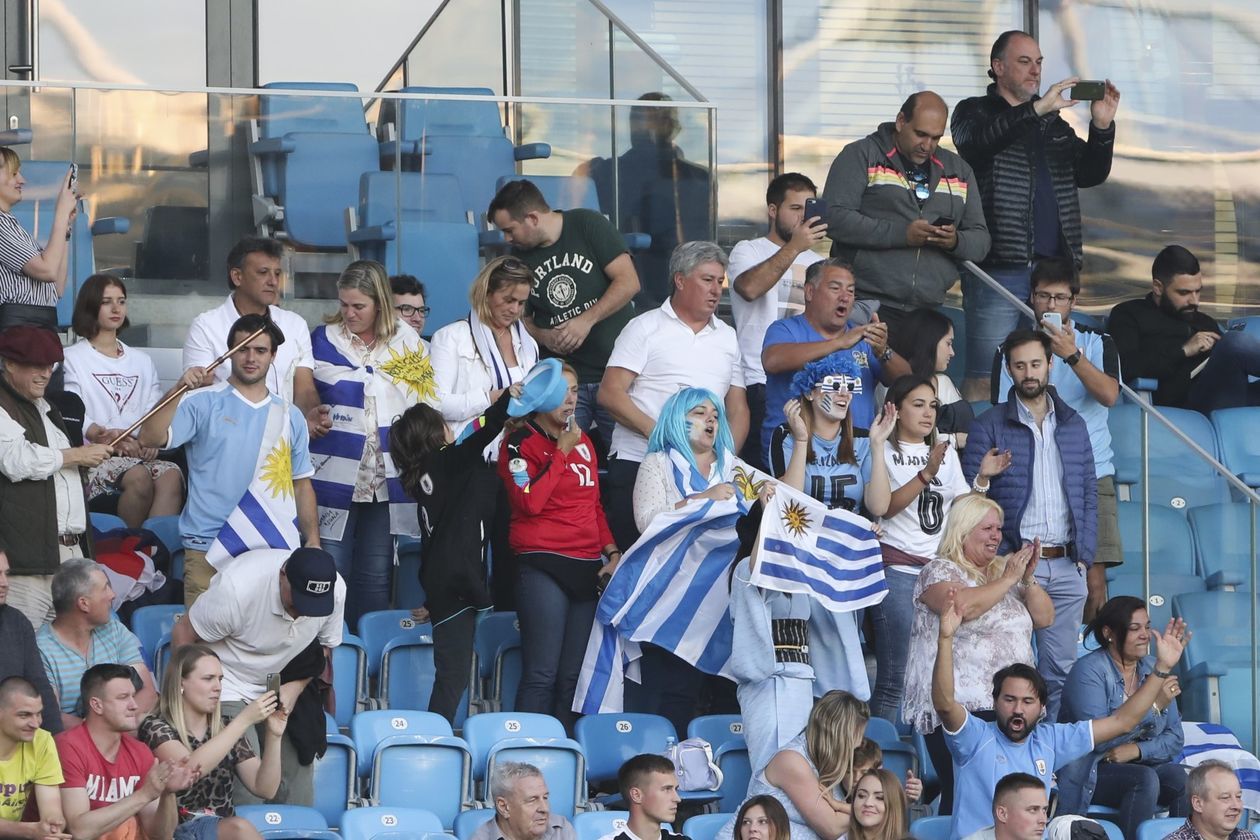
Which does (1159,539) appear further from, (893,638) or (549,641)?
(549,641)

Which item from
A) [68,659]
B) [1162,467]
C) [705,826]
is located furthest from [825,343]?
[68,659]

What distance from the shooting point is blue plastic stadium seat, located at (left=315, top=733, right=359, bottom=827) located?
8172mm

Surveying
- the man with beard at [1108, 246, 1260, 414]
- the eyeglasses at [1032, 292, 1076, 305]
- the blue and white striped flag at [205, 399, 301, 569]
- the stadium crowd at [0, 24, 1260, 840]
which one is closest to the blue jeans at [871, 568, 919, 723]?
the stadium crowd at [0, 24, 1260, 840]

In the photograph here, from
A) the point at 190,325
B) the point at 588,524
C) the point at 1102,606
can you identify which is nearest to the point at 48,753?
the point at 588,524

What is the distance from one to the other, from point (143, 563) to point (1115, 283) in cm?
777

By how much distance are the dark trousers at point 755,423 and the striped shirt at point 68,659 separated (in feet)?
10.7

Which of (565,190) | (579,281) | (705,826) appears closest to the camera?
(705,826)

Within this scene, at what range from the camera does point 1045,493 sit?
9.57m

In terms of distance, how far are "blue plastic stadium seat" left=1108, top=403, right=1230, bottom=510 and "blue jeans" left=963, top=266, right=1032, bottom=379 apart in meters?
0.69

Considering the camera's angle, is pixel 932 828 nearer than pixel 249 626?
No

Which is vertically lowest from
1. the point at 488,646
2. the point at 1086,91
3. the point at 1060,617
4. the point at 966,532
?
the point at 488,646

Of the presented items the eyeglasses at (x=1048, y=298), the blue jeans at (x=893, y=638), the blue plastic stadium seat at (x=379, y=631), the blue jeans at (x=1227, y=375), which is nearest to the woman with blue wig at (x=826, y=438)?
the blue jeans at (x=893, y=638)

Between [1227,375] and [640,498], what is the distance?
4044mm

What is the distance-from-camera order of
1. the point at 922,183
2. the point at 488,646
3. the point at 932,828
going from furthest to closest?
the point at 922,183 < the point at 488,646 < the point at 932,828
